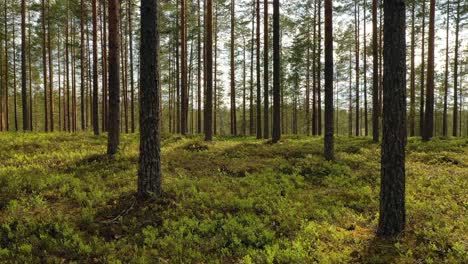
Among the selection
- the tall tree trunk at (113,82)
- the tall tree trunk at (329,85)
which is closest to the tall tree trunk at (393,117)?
the tall tree trunk at (329,85)

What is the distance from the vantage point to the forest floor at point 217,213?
5180mm

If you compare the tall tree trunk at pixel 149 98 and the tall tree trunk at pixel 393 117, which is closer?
the tall tree trunk at pixel 393 117

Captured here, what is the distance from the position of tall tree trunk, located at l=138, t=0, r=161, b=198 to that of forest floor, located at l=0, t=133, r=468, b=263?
0.82 metres

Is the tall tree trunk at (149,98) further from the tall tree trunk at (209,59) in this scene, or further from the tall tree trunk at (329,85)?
the tall tree trunk at (209,59)

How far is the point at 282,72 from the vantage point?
31.9 metres

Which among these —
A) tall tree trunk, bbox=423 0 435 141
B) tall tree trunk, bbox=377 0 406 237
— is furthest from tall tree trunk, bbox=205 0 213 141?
tall tree trunk, bbox=423 0 435 141

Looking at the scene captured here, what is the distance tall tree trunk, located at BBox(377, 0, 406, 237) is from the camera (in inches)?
223

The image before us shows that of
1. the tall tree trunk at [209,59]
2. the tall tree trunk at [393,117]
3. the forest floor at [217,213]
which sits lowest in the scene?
the forest floor at [217,213]

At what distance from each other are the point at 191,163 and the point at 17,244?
662cm

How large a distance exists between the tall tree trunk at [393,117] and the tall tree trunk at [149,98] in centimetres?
517

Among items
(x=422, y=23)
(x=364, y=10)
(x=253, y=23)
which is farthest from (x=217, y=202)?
(x=422, y=23)

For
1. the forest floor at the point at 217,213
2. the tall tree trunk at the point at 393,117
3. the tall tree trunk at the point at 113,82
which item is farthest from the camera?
the tall tree trunk at the point at 113,82

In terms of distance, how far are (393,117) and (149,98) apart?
17.9ft

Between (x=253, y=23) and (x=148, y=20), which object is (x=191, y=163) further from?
(x=253, y=23)
